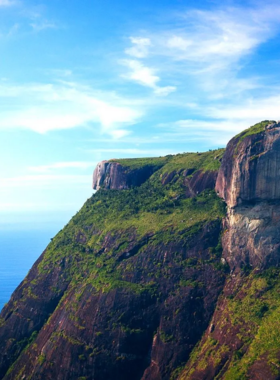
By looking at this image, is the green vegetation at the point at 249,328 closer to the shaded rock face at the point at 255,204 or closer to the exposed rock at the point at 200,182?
the shaded rock face at the point at 255,204

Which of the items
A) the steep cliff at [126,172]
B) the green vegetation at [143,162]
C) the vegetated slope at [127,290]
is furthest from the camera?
the green vegetation at [143,162]

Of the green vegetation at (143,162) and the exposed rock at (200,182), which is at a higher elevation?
the green vegetation at (143,162)

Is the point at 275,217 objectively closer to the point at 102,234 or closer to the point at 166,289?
the point at 166,289

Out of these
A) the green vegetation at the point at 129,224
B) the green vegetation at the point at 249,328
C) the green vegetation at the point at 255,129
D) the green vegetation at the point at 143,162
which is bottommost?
the green vegetation at the point at 249,328

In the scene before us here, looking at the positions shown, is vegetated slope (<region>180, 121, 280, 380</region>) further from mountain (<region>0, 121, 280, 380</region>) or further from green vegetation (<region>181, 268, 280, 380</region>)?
mountain (<region>0, 121, 280, 380</region>)

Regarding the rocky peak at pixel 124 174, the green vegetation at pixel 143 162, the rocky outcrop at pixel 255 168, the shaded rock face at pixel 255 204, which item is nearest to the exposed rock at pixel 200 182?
the rocky outcrop at pixel 255 168

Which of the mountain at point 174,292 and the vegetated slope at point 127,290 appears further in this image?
the vegetated slope at point 127,290

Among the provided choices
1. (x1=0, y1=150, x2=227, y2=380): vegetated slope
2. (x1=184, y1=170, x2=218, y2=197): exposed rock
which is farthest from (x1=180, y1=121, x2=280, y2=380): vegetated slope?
(x1=184, y1=170, x2=218, y2=197): exposed rock
